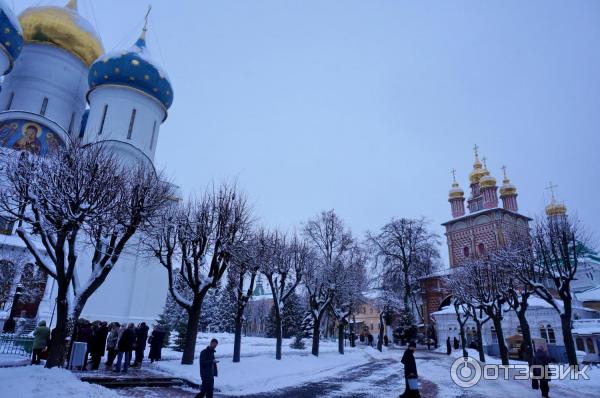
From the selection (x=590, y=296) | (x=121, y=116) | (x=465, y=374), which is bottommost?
(x=465, y=374)

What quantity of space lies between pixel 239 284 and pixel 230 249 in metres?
3.82

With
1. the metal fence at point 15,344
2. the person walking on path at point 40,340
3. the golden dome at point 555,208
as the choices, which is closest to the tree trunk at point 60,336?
the person walking on path at point 40,340

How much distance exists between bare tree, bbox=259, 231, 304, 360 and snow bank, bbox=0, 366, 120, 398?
11039 millimetres

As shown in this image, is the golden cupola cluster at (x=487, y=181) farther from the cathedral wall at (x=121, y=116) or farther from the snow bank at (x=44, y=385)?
the snow bank at (x=44, y=385)

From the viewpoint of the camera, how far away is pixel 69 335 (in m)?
11.0

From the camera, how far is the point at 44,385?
311 inches

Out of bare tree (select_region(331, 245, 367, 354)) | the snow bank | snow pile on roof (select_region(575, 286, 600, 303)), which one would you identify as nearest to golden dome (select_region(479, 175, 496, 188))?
snow pile on roof (select_region(575, 286, 600, 303))

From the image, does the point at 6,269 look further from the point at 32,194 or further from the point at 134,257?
the point at 32,194

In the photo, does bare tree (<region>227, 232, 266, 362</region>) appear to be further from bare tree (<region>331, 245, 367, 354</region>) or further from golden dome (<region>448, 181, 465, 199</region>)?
golden dome (<region>448, 181, 465, 199</region>)

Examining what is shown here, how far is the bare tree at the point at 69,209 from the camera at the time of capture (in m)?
10.6

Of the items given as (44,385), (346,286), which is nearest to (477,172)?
(346,286)

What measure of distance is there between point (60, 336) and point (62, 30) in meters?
26.5

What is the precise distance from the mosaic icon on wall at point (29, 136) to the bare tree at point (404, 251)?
2972 centimetres

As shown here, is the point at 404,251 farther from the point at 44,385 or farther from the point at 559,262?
the point at 44,385
